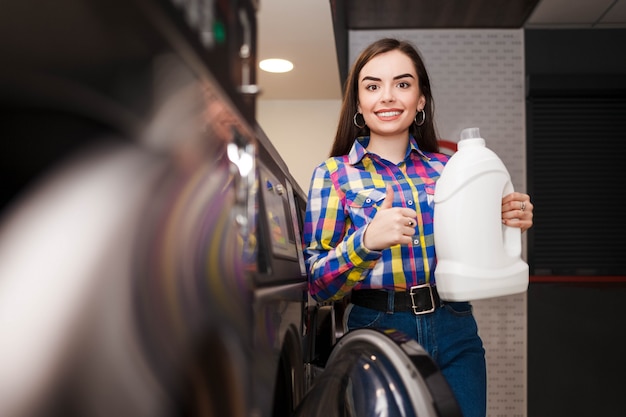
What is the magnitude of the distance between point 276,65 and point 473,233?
2843 mm

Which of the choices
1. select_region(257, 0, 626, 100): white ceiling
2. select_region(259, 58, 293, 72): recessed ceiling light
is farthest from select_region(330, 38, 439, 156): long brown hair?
select_region(259, 58, 293, 72): recessed ceiling light

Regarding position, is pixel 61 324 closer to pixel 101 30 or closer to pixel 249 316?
pixel 101 30

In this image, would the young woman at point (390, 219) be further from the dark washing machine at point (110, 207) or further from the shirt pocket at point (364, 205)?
the dark washing machine at point (110, 207)

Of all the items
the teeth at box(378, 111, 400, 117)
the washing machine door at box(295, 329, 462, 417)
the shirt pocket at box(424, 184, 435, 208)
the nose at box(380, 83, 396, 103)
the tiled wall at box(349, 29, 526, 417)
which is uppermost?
the tiled wall at box(349, 29, 526, 417)

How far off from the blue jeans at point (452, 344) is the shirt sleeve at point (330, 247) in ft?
0.44

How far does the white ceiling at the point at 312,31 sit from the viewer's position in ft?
9.48

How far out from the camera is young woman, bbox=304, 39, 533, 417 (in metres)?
1.21

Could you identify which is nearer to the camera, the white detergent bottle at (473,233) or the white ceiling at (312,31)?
the white detergent bottle at (473,233)

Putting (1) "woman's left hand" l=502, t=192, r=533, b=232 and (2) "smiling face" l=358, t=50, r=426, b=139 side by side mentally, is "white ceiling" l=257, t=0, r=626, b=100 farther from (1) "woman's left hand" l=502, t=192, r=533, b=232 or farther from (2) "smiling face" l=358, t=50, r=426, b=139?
(1) "woman's left hand" l=502, t=192, r=533, b=232

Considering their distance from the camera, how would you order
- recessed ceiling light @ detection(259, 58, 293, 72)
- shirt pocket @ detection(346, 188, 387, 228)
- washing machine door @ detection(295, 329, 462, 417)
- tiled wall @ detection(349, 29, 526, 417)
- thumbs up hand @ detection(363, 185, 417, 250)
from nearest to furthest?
washing machine door @ detection(295, 329, 462, 417) < thumbs up hand @ detection(363, 185, 417, 250) < shirt pocket @ detection(346, 188, 387, 228) < recessed ceiling light @ detection(259, 58, 293, 72) < tiled wall @ detection(349, 29, 526, 417)

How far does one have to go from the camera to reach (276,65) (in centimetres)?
384

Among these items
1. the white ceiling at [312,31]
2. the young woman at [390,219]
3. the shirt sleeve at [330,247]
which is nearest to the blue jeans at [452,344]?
the young woman at [390,219]

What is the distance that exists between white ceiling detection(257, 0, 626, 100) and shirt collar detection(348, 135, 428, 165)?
1289mm

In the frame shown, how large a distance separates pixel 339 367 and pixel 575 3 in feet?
11.2
